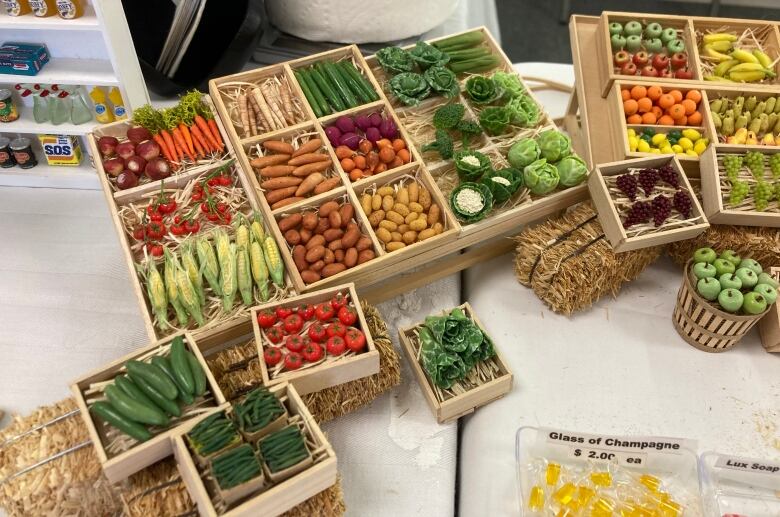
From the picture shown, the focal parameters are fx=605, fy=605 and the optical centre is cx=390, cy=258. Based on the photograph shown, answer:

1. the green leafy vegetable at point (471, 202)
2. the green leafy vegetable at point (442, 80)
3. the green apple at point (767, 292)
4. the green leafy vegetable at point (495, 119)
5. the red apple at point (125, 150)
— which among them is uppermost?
the green leafy vegetable at point (442, 80)

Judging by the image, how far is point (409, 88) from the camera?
2971 mm

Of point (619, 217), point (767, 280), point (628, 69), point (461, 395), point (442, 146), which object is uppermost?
point (628, 69)

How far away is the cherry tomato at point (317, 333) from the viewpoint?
214cm

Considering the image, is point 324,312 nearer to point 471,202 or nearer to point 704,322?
point 471,202

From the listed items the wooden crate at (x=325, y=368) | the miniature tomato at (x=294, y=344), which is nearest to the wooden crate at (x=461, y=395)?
the wooden crate at (x=325, y=368)

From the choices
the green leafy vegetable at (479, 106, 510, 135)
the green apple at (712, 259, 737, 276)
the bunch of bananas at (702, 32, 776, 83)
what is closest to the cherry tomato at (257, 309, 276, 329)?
the green leafy vegetable at (479, 106, 510, 135)

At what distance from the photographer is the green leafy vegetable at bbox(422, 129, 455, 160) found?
2.81 m

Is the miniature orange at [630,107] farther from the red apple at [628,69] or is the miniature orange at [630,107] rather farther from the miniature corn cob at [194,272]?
the miniature corn cob at [194,272]

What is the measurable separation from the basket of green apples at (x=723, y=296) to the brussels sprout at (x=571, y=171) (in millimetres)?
594

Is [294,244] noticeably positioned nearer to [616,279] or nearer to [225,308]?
[225,308]

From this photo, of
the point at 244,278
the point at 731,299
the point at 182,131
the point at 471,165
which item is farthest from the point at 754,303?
the point at 182,131

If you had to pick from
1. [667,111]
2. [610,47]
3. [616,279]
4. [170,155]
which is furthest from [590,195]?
[170,155]

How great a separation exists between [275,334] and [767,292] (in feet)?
6.36

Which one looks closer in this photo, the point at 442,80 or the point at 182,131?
the point at 182,131
